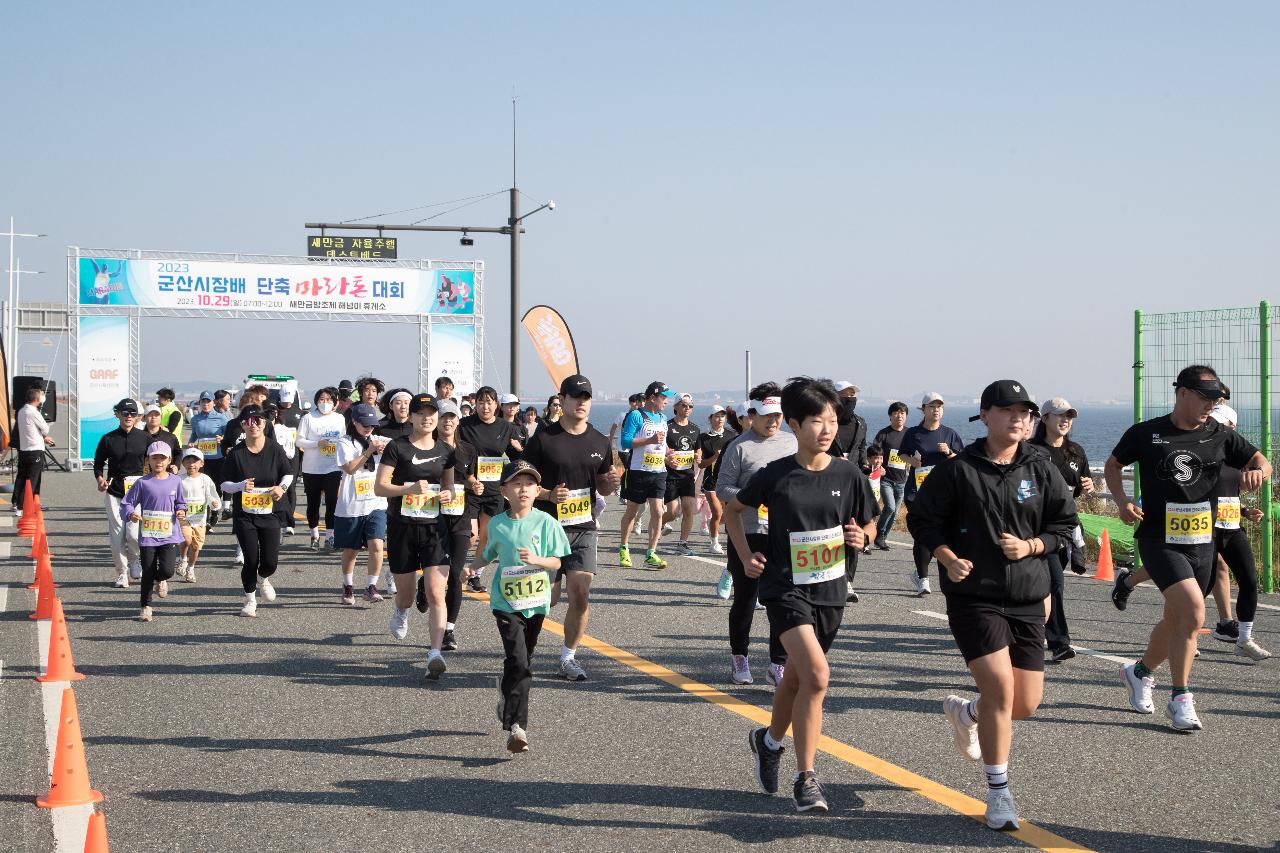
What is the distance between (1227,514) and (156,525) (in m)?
8.40

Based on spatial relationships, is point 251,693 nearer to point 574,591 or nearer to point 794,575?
point 574,591

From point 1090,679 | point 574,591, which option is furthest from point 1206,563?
point 574,591

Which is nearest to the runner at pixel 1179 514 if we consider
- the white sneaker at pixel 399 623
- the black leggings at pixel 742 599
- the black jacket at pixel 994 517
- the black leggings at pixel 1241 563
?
the black leggings at pixel 1241 563

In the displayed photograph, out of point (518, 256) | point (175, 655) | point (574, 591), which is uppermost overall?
point (518, 256)

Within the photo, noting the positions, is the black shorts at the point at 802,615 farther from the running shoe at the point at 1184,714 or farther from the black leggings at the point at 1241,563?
the black leggings at the point at 1241,563

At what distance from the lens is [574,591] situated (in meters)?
8.39

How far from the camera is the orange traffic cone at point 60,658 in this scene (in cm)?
849

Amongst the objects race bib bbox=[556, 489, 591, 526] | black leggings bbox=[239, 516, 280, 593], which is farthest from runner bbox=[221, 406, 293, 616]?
race bib bbox=[556, 489, 591, 526]

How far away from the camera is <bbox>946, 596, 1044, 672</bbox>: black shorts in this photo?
5.50 m

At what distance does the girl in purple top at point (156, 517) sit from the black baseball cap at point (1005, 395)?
314 inches

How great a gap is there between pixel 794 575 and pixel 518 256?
76.3 ft

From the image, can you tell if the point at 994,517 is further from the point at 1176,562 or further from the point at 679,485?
the point at 679,485

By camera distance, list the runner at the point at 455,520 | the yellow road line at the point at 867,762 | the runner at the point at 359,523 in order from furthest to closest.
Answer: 1. the runner at the point at 359,523
2. the runner at the point at 455,520
3. the yellow road line at the point at 867,762

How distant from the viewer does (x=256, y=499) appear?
1156 cm
